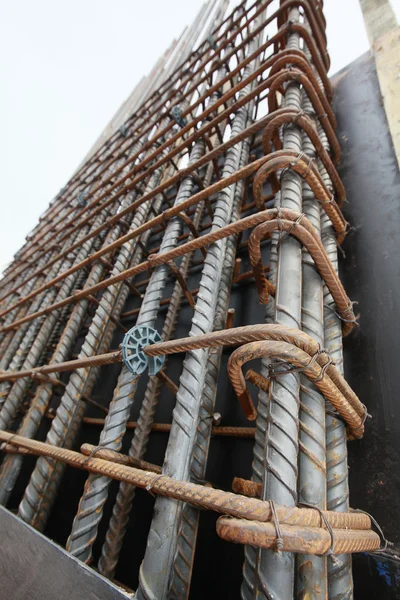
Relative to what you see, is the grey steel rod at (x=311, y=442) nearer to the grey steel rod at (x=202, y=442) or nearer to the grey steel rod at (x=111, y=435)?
the grey steel rod at (x=202, y=442)

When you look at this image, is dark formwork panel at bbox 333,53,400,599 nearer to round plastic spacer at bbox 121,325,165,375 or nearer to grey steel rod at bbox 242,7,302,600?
grey steel rod at bbox 242,7,302,600

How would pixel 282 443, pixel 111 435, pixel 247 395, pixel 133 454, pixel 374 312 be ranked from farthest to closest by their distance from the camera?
pixel 133 454 < pixel 374 312 < pixel 111 435 < pixel 247 395 < pixel 282 443

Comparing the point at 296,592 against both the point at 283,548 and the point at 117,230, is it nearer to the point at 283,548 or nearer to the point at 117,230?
the point at 283,548

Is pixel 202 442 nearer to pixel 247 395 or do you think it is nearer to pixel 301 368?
pixel 247 395

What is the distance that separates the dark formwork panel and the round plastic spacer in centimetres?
118

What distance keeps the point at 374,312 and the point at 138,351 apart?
1.51 metres

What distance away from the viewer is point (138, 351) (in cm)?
171

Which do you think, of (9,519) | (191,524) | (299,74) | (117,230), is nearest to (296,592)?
(191,524)

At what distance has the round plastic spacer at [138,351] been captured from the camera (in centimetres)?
166

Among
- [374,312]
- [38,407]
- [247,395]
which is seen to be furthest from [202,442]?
[38,407]

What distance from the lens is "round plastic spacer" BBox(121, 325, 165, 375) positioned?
1660mm

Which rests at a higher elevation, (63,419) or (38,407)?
(38,407)

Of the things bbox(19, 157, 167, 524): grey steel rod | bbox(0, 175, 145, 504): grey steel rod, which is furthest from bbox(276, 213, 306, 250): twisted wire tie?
bbox(0, 175, 145, 504): grey steel rod

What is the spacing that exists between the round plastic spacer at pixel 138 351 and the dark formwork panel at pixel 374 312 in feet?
3.89
